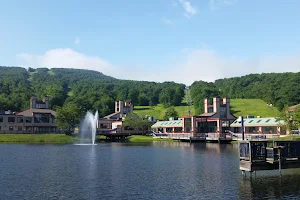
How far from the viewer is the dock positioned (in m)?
34.4

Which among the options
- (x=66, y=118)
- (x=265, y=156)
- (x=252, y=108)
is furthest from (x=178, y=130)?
(x=265, y=156)

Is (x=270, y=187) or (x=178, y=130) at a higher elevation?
(x=178, y=130)

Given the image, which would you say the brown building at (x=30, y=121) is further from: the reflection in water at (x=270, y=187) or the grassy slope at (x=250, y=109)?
the reflection in water at (x=270, y=187)

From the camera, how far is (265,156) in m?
35.4

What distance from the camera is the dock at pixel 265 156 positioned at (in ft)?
113

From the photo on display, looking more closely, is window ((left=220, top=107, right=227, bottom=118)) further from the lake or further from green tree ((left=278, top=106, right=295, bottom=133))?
the lake

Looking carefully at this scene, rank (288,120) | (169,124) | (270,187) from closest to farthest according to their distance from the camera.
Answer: (270,187) < (288,120) < (169,124)

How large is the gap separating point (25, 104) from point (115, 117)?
2064 inches

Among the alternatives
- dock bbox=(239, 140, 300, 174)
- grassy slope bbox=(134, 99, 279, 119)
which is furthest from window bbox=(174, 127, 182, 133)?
dock bbox=(239, 140, 300, 174)

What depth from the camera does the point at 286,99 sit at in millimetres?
153375

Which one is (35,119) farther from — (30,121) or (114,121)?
(114,121)

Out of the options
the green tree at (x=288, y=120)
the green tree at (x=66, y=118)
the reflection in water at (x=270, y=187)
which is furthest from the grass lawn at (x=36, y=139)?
the reflection in water at (x=270, y=187)

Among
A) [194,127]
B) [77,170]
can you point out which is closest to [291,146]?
[77,170]

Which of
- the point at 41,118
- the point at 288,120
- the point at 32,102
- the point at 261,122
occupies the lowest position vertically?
the point at 261,122
